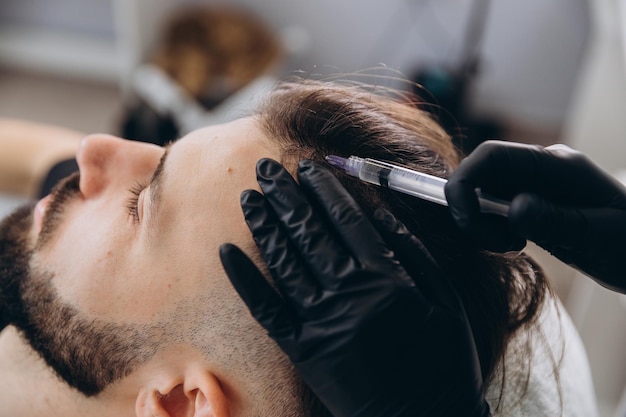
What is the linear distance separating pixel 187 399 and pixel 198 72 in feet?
5.82

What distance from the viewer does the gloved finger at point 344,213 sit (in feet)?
2.50

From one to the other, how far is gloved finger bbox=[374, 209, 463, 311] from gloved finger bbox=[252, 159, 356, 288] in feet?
0.22

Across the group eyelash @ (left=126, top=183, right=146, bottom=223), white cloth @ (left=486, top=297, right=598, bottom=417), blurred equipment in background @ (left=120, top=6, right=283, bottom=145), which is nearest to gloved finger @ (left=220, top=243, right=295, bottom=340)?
eyelash @ (left=126, top=183, right=146, bottom=223)

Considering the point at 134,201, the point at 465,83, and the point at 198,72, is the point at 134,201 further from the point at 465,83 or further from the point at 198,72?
the point at 465,83

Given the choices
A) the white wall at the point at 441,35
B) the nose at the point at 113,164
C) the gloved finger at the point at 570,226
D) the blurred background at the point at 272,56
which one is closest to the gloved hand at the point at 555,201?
the gloved finger at the point at 570,226

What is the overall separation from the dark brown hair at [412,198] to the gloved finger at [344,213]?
0.23 ft

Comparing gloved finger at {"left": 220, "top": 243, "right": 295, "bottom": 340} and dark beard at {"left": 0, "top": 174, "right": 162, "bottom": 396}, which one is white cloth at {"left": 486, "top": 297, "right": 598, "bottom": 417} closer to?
gloved finger at {"left": 220, "top": 243, "right": 295, "bottom": 340}

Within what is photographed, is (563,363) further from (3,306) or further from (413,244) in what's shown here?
(3,306)

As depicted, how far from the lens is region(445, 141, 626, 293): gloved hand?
0.74m

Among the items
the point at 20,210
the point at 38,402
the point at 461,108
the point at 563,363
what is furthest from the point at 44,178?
the point at 461,108

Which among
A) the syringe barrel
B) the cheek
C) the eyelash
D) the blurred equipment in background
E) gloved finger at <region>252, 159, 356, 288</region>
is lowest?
the blurred equipment in background

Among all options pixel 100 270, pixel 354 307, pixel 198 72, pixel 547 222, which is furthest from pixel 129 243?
pixel 198 72

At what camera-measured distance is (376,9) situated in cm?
273

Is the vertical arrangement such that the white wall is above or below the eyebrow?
below
